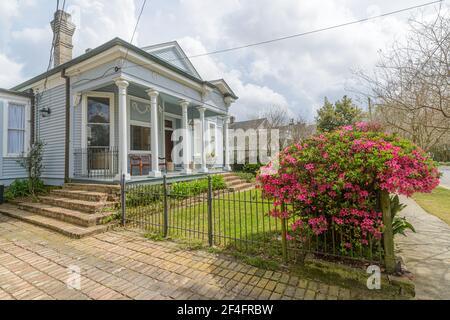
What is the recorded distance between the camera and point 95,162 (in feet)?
28.2

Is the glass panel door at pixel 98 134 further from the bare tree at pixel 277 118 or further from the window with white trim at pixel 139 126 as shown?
the bare tree at pixel 277 118

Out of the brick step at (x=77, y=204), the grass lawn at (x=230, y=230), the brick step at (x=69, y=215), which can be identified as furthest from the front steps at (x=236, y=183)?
the brick step at (x=69, y=215)

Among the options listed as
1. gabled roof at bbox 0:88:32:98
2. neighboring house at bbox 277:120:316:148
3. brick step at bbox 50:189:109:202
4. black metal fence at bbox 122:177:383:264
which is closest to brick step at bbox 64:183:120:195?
brick step at bbox 50:189:109:202

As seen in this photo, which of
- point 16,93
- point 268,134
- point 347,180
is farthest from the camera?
point 268,134

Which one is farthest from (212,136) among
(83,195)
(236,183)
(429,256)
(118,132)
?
(429,256)

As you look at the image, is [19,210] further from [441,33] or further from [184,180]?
[441,33]

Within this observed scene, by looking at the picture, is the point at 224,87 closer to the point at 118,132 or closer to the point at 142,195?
the point at 118,132

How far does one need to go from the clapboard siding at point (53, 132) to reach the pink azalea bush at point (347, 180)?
873 cm

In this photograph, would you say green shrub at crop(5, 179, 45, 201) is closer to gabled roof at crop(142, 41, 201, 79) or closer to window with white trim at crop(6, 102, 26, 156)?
window with white trim at crop(6, 102, 26, 156)

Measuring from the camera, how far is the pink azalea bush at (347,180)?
2670mm

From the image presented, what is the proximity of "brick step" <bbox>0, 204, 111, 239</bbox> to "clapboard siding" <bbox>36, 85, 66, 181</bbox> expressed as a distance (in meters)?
2.08

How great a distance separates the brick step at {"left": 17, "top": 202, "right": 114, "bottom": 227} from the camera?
5254mm

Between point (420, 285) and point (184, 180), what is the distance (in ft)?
25.5

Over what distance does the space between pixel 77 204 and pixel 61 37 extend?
7.95 meters
